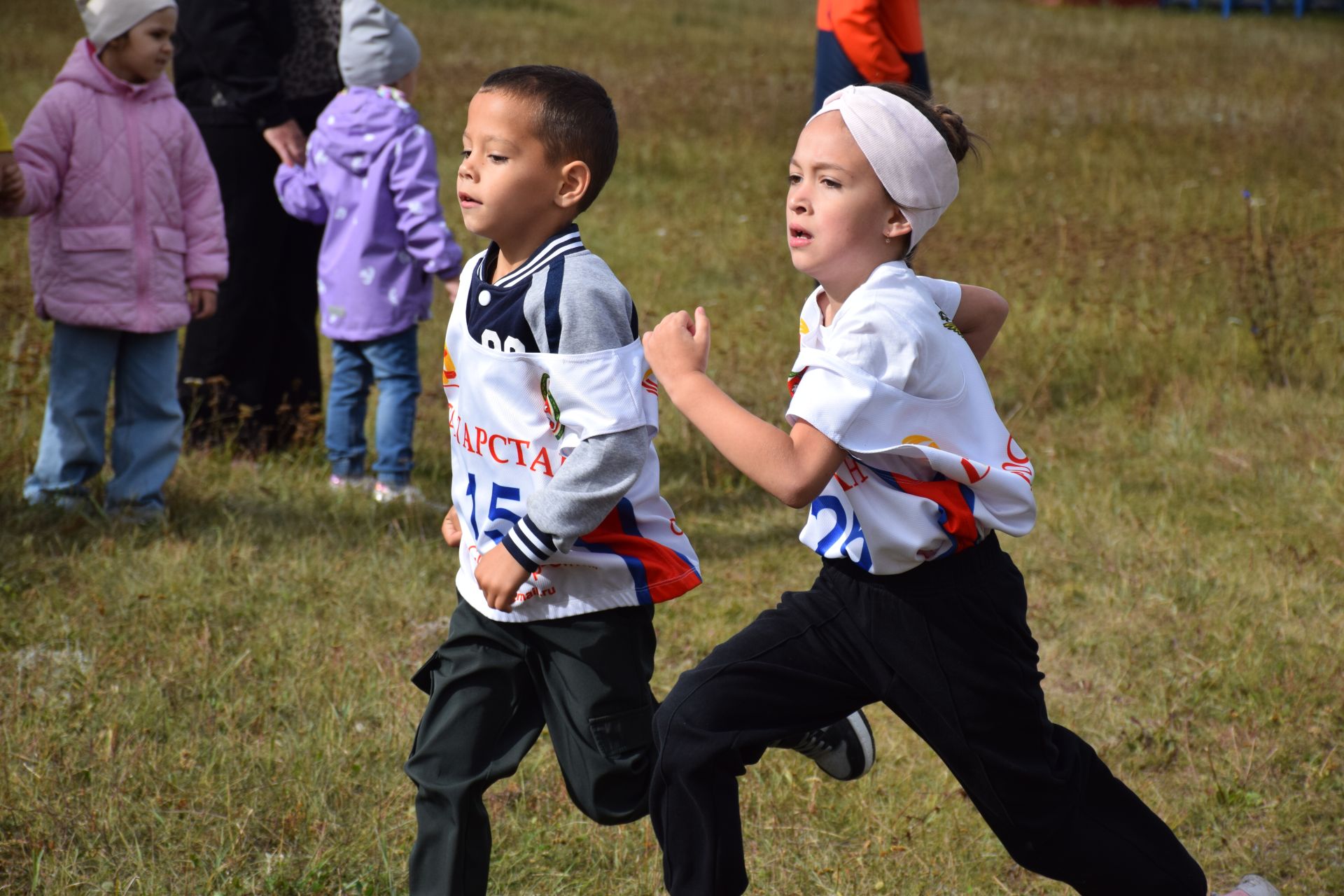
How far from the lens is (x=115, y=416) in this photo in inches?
176

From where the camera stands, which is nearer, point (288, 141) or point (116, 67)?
point (116, 67)

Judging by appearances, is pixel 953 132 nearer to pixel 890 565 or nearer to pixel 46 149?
pixel 890 565

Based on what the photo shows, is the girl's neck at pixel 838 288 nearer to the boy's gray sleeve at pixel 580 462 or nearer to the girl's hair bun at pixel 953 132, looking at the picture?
the girl's hair bun at pixel 953 132

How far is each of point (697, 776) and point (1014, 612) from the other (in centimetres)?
60

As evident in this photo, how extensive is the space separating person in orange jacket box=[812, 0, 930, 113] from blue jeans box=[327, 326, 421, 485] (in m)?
1.81

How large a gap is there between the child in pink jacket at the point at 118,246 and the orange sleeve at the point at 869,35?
7.57 ft

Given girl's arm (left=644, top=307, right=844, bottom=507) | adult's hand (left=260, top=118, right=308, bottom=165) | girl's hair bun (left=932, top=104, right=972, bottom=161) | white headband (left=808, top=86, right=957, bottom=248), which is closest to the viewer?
girl's arm (left=644, top=307, right=844, bottom=507)

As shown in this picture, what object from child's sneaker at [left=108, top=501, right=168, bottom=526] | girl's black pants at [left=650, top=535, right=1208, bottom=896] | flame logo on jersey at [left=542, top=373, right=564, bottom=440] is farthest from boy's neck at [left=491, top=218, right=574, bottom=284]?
child's sneaker at [left=108, top=501, right=168, bottom=526]

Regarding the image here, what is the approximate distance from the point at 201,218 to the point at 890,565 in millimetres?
3141

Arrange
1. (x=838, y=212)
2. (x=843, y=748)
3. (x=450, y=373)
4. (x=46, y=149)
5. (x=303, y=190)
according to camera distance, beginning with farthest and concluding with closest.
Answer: (x=303, y=190)
(x=46, y=149)
(x=843, y=748)
(x=450, y=373)
(x=838, y=212)

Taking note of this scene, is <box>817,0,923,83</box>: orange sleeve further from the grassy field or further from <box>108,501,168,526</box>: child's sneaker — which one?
<box>108,501,168,526</box>: child's sneaker

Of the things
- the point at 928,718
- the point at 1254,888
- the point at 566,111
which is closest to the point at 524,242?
the point at 566,111

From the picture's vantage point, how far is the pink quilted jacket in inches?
164

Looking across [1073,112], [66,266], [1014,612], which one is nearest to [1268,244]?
[1014,612]
